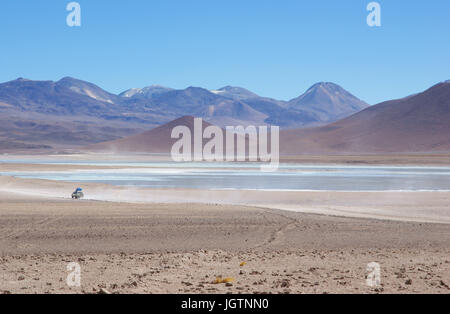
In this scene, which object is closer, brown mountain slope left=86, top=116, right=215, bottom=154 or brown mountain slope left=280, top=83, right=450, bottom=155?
brown mountain slope left=280, top=83, right=450, bottom=155

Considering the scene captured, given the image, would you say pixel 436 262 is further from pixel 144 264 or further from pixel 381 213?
pixel 381 213

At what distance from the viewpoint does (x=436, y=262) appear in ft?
29.1

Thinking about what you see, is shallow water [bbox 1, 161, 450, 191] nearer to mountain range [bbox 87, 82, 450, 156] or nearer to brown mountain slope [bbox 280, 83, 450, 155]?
brown mountain slope [bbox 280, 83, 450, 155]

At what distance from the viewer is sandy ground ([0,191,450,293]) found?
24.3ft

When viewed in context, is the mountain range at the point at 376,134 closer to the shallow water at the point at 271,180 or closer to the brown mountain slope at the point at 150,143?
the brown mountain slope at the point at 150,143

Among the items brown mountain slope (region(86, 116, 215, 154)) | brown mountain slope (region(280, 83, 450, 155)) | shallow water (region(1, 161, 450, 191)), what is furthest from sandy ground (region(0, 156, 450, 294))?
brown mountain slope (region(86, 116, 215, 154))

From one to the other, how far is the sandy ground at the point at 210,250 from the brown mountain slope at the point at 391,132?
88.5 meters

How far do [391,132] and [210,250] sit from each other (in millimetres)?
111173

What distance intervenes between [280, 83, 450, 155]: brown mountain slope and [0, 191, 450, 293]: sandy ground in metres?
88.5

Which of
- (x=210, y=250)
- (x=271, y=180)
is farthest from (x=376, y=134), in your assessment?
(x=210, y=250)

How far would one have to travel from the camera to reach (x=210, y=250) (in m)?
9.98

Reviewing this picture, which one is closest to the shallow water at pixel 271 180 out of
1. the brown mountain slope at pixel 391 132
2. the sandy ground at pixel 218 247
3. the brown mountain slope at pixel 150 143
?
the sandy ground at pixel 218 247
